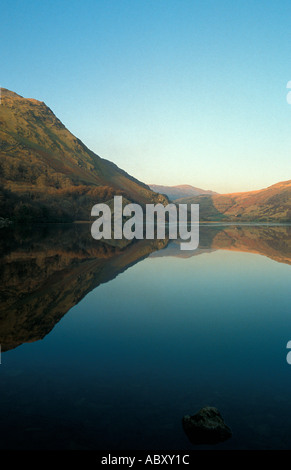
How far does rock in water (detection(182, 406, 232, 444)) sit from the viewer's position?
234 inches

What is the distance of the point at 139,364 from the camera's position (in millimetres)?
9008

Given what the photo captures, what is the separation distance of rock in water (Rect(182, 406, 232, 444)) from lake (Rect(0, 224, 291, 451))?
14 cm

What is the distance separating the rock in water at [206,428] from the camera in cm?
594

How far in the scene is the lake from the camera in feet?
20.1

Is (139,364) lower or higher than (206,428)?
lower

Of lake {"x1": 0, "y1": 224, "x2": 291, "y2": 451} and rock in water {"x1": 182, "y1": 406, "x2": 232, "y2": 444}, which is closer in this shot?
rock in water {"x1": 182, "y1": 406, "x2": 232, "y2": 444}

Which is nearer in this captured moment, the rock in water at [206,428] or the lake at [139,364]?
the rock in water at [206,428]

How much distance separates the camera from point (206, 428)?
19.5 ft

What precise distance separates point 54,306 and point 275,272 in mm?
18476

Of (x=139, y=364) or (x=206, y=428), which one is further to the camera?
(x=139, y=364)

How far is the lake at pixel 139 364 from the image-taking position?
20.1 ft

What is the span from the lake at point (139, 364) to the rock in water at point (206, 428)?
136mm

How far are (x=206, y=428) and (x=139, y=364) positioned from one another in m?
3.37

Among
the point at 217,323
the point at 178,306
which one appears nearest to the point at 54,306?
the point at 178,306
